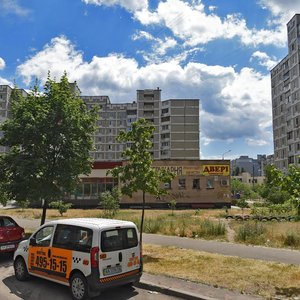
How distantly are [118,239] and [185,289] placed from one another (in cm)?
200

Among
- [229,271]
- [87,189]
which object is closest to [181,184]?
[87,189]

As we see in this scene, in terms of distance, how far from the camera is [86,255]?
7.73m

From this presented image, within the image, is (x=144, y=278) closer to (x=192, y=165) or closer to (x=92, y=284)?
(x=92, y=284)

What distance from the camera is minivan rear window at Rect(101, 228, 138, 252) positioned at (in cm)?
785

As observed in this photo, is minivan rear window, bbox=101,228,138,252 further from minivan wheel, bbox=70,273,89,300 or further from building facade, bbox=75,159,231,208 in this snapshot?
building facade, bbox=75,159,231,208

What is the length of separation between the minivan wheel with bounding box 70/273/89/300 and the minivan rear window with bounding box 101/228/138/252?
0.80 m

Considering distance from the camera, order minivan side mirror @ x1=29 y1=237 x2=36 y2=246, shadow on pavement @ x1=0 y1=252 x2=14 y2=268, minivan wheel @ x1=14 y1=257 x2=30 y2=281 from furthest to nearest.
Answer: shadow on pavement @ x1=0 y1=252 x2=14 y2=268 < minivan wheel @ x1=14 y1=257 x2=30 y2=281 < minivan side mirror @ x1=29 y1=237 x2=36 y2=246

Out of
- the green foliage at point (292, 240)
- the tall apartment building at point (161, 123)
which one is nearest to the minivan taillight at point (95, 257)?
the green foliage at point (292, 240)

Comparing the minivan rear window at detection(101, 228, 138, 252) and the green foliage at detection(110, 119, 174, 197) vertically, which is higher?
the green foliage at detection(110, 119, 174, 197)

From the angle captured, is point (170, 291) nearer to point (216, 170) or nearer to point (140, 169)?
point (140, 169)

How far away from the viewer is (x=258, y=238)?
1554 cm

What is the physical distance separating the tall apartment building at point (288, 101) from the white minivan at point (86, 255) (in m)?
67.0

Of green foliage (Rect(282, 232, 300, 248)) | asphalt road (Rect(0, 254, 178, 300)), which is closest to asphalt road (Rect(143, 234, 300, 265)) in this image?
green foliage (Rect(282, 232, 300, 248))

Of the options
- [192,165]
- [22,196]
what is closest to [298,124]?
[192,165]
